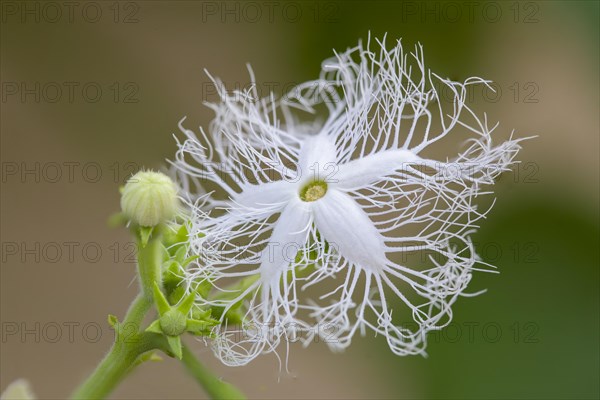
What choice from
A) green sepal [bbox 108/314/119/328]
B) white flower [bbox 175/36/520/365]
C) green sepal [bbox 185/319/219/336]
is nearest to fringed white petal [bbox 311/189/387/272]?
white flower [bbox 175/36/520/365]

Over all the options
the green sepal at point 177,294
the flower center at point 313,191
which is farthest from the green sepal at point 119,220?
the flower center at point 313,191

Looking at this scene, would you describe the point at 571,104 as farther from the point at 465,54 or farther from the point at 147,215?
the point at 147,215

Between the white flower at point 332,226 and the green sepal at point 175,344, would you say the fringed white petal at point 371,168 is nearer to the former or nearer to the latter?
the white flower at point 332,226

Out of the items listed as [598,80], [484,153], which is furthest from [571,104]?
[484,153]

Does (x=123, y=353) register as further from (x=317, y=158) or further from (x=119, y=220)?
(x=317, y=158)

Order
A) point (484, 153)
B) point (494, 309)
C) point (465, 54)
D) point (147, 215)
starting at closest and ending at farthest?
point (147, 215) < point (484, 153) < point (494, 309) < point (465, 54)

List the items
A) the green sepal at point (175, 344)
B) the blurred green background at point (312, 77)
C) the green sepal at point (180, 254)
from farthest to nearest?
1. the blurred green background at point (312, 77)
2. the green sepal at point (180, 254)
3. the green sepal at point (175, 344)
